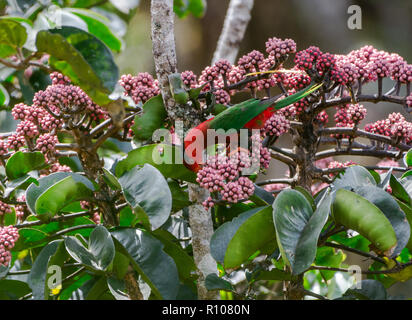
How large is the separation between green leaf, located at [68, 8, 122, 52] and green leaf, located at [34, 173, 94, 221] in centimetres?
77

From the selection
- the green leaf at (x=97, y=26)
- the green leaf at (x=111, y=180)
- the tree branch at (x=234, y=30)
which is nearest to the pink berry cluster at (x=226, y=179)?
the green leaf at (x=111, y=180)

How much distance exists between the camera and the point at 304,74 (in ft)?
3.37

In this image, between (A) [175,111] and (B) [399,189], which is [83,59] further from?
(B) [399,189]

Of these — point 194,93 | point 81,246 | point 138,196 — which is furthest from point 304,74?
point 81,246

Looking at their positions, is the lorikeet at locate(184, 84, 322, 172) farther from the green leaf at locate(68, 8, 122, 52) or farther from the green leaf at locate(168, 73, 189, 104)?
the green leaf at locate(68, 8, 122, 52)

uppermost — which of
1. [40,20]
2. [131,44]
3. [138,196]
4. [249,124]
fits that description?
[131,44]

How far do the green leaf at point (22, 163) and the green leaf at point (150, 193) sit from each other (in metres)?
0.20

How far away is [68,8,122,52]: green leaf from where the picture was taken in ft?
5.10

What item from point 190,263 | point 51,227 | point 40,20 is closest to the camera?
point 190,263

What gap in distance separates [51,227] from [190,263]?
0.30 metres

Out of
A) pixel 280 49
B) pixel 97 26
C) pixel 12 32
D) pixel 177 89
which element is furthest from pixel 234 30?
pixel 12 32

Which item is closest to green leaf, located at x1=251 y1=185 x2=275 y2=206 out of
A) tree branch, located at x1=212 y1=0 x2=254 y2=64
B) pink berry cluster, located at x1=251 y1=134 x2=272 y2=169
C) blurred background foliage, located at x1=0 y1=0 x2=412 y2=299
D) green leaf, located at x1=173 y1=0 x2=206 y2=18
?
pink berry cluster, located at x1=251 y1=134 x2=272 y2=169
